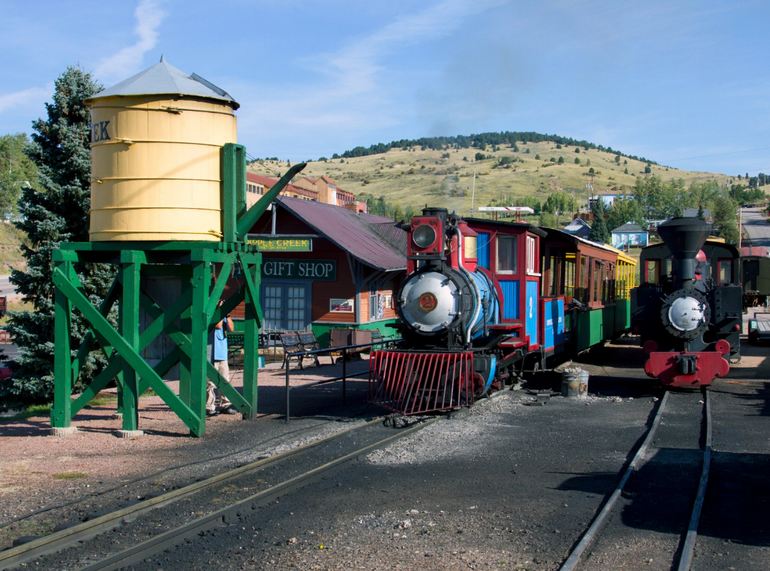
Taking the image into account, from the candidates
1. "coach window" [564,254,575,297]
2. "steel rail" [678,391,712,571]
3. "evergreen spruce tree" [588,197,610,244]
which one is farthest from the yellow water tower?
"evergreen spruce tree" [588,197,610,244]

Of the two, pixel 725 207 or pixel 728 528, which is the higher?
pixel 725 207

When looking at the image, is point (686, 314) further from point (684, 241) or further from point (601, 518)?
point (601, 518)

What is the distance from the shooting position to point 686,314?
48.7ft

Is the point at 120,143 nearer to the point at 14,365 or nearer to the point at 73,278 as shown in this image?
the point at 73,278

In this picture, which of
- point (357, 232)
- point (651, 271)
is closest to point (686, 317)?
point (651, 271)

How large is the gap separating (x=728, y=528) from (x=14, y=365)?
46.1 ft

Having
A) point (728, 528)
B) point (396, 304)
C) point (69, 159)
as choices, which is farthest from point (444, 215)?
point (69, 159)

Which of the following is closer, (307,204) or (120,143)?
(120,143)

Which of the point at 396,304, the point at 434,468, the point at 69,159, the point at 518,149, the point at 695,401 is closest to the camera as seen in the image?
the point at 434,468

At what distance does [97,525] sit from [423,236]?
7.01 meters

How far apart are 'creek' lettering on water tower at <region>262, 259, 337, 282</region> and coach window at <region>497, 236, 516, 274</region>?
1122 centimetres

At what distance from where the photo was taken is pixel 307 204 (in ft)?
88.3

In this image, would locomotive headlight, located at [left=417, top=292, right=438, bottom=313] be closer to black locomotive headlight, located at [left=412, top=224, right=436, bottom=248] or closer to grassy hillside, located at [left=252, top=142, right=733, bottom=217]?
black locomotive headlight, located at [left=412, top=224, right=436, bottom=248]

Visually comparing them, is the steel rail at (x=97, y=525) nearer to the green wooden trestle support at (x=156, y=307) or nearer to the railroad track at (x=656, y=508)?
the green wooden trestle support at (x=156, y=307)
